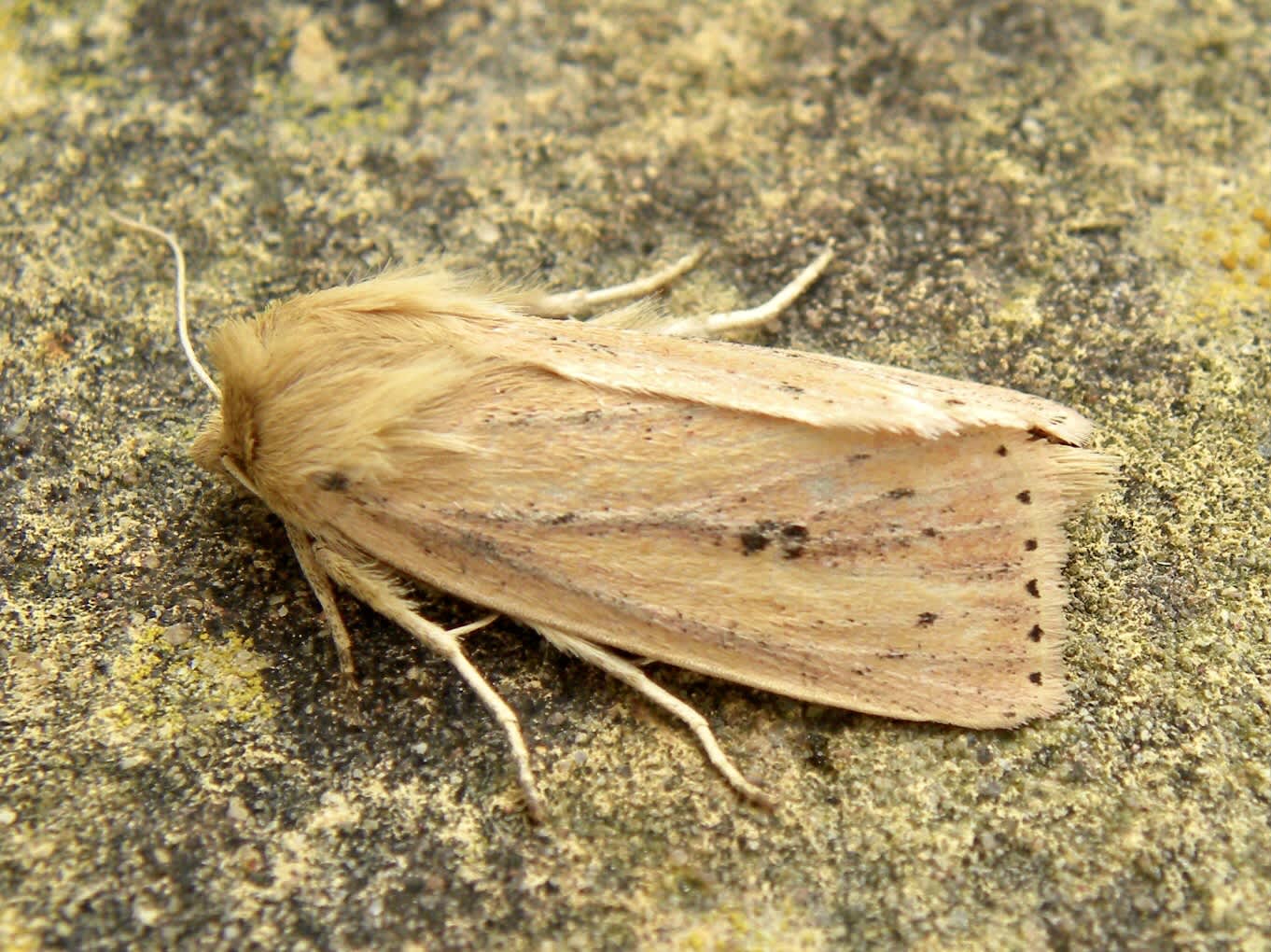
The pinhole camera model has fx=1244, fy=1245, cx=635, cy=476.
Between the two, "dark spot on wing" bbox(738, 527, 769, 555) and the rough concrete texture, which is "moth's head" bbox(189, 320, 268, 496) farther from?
"dark spot on wing" bbox(738, 527, 769, 555)

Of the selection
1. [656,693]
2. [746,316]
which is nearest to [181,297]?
[746,316]

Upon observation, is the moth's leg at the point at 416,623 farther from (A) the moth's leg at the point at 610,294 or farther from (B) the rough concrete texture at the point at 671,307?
(A) the moth's leg at the point at 610,294

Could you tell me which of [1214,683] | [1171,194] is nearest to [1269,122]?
[1171,194]

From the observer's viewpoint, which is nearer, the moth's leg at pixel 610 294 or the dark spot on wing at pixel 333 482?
the dark spot on wing at pixel 333 482

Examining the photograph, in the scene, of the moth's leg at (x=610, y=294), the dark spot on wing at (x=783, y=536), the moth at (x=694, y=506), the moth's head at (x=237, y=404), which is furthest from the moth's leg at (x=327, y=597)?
the dark spot on wing at (x=783, y=536)

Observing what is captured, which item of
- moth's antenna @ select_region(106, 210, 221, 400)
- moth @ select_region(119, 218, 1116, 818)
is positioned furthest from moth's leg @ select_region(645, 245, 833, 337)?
moth's antenna @ select_region(106, 210, 221, 400)

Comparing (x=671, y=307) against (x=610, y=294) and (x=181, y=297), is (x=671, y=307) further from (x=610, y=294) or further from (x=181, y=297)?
(x=181, y=297)

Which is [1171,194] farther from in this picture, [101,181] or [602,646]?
[101,181]
